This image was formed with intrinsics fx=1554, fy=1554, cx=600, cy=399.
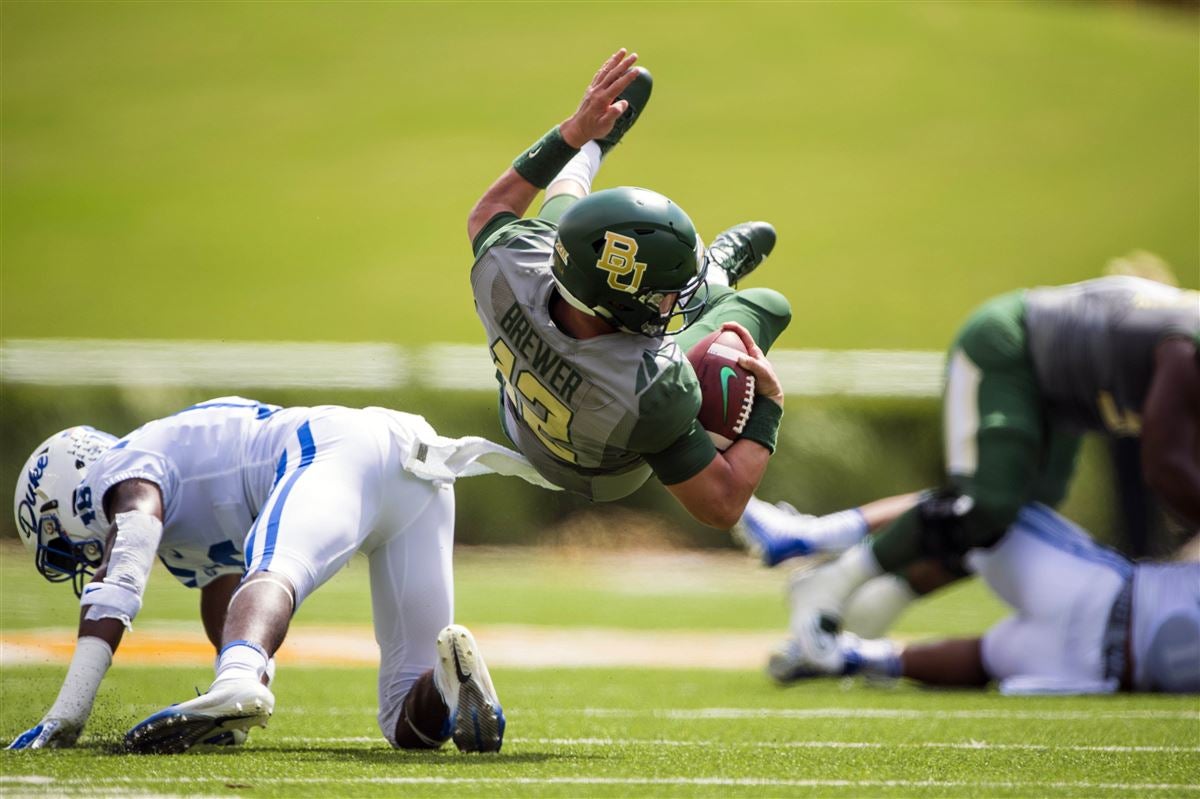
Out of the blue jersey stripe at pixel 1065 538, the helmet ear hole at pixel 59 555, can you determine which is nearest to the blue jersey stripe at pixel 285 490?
the helmet ear hole at pixel 59 555

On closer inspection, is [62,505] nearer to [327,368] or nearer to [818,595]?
[818,595]

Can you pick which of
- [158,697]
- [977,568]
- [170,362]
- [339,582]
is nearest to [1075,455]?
[977,568]

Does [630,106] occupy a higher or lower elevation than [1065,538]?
higher

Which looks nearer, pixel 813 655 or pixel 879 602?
pixel 813 655

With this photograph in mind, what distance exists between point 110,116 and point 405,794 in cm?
3064

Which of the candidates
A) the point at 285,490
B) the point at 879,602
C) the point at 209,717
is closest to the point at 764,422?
the point at 285,490

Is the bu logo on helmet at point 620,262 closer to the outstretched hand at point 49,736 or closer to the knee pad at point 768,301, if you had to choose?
the knee pad at point 768,301

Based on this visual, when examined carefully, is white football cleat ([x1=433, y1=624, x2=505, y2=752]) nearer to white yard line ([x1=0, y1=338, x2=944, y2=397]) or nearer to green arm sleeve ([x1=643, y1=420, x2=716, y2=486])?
green arm sleeve ([x1=643, y1=420, x2=716, y2=486])

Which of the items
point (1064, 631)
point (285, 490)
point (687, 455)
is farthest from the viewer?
point (1064, 631)

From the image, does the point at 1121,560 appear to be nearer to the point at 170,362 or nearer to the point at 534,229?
the point at 534,229

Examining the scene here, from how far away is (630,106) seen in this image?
437 centimetres

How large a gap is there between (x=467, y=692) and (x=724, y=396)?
991 millimetres

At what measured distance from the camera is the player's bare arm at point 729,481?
3.78 m

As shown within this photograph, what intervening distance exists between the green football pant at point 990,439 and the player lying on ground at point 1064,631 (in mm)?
132
